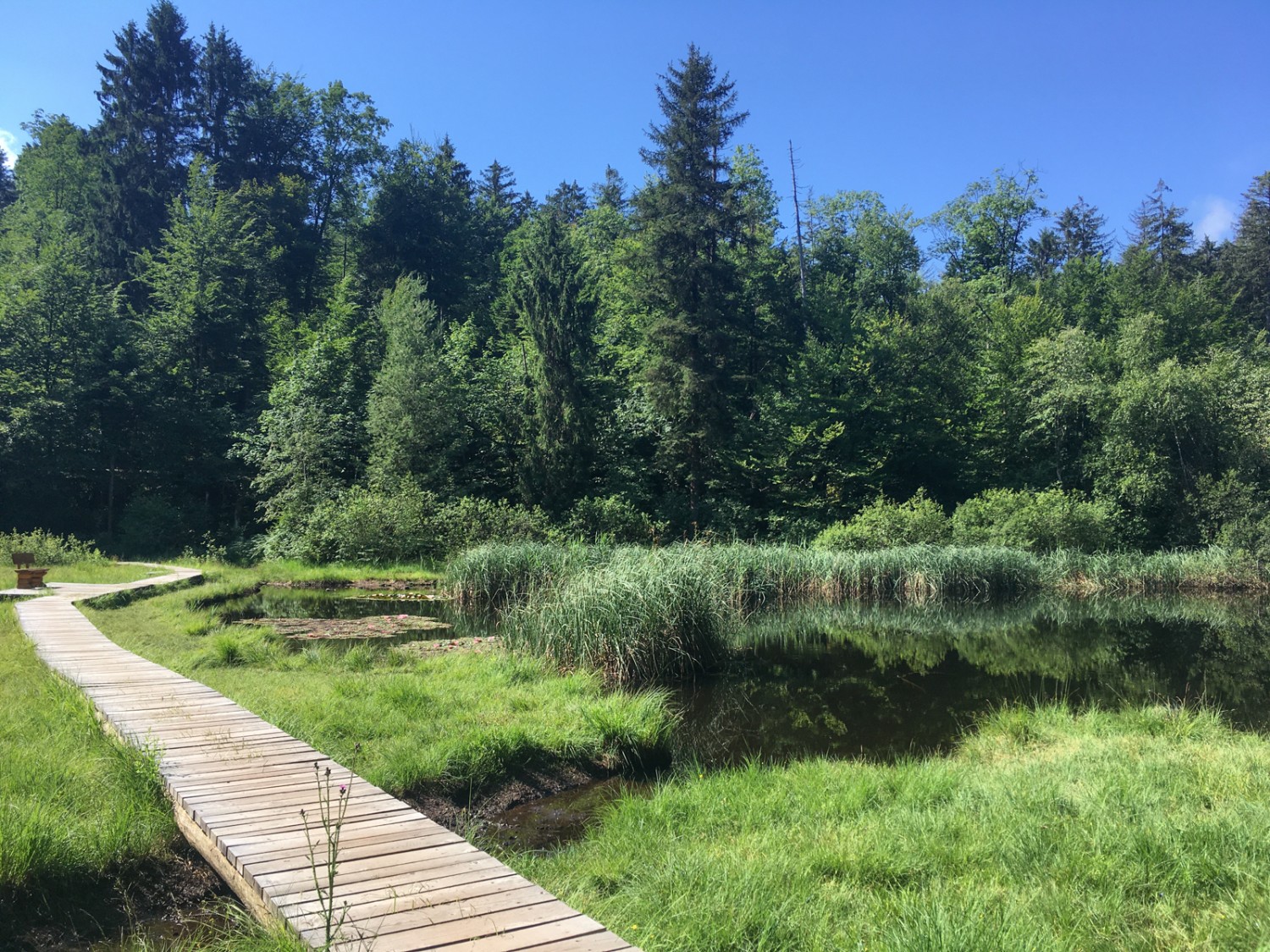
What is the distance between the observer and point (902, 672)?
35.7 feet

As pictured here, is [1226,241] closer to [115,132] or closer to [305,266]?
[305,266]

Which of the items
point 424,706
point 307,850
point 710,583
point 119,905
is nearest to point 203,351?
point 710,583

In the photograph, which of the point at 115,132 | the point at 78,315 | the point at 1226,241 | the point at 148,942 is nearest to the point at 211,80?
the point at 115,132

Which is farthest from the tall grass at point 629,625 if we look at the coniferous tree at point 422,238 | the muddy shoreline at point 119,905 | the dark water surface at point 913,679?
the coniferous tree at point 422,238

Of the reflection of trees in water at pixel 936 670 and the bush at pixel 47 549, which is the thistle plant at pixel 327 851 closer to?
the reflection of trees in water at pixel 936 670

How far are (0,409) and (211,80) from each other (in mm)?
27120

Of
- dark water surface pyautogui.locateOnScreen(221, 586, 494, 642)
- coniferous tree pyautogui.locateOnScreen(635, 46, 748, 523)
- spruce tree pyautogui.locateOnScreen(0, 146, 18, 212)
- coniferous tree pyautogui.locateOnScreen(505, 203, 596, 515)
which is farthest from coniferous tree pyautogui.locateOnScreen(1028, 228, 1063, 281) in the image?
spruce tree pyautogui.locateOnScreen(0, 146, 18, 212)

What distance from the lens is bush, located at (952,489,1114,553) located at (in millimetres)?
23359

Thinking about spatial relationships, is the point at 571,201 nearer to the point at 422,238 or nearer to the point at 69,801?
the point at 422,238

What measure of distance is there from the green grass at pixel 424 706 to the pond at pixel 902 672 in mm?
500

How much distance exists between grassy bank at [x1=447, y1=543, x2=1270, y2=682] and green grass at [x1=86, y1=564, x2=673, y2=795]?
0.65m

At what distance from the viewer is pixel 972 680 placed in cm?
1036

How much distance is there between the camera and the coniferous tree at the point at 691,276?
28.2 meters

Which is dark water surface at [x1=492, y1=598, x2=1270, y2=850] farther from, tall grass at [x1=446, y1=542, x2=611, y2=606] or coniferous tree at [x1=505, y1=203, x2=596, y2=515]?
coniferous tree at [x1=505, y1=203, x2=596, y2=515]
